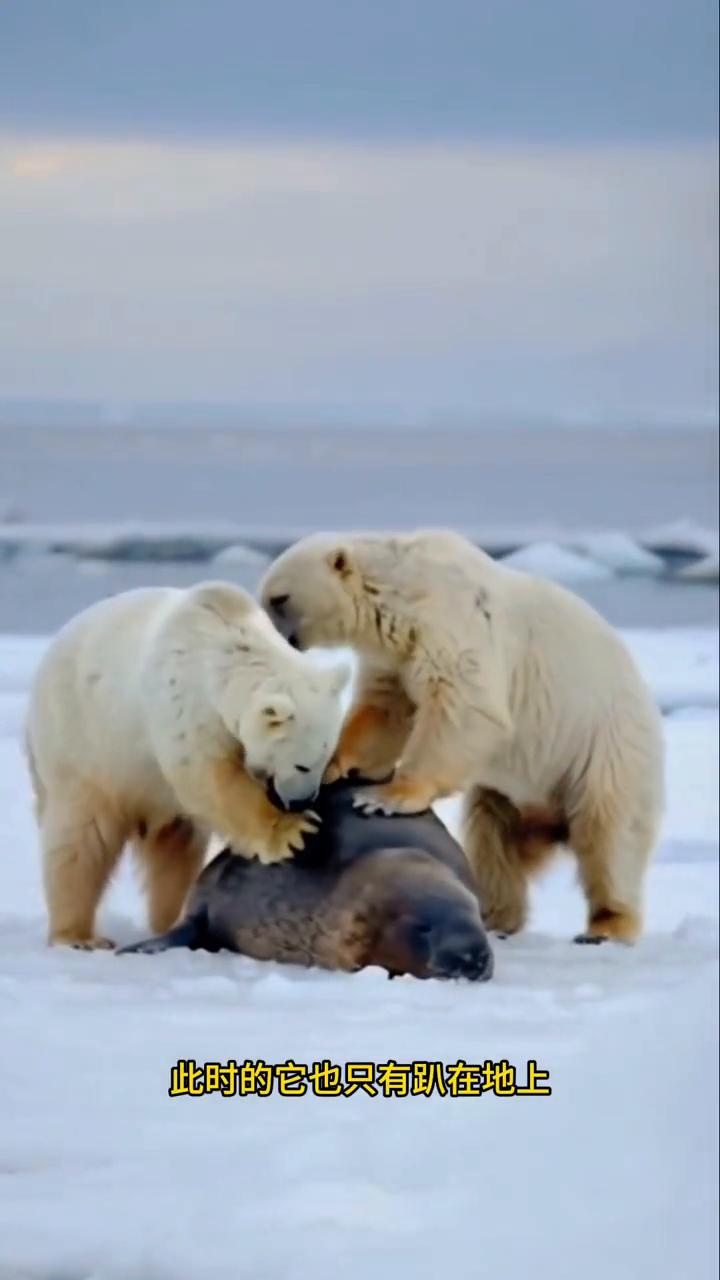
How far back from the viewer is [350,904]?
2086mm

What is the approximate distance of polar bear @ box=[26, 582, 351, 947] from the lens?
2016 mm

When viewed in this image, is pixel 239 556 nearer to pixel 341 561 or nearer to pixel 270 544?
pixel 270 544

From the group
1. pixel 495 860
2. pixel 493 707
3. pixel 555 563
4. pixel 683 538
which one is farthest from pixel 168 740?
pixel 683 538

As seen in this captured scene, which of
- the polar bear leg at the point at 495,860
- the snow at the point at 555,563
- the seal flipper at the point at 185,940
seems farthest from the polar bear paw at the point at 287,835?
the snow at the point at 555,563

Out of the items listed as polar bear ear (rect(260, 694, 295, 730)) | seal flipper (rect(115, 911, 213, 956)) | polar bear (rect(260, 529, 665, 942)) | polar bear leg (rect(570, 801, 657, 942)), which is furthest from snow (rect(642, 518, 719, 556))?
seal flipper (rect(115, 911, 213, 956))

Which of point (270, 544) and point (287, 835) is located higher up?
point (270, 544)

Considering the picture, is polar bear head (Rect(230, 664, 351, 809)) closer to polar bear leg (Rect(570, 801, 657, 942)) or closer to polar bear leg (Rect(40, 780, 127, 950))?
polar bear leg (Rect(40, 780, 127, 950))

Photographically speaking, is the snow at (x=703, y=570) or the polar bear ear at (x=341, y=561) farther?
the snow at (x=703, y=570)

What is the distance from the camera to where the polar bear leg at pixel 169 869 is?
86.5 inches

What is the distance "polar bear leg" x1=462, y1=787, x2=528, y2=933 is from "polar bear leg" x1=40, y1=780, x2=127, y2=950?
0.40 m

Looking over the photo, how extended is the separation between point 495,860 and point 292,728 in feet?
1.26

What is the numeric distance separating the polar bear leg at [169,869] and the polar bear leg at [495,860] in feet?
1.00

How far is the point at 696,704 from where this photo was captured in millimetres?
2418

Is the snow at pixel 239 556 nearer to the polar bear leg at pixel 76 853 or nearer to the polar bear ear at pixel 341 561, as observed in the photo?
the polar bear ear at pixel 341 561
